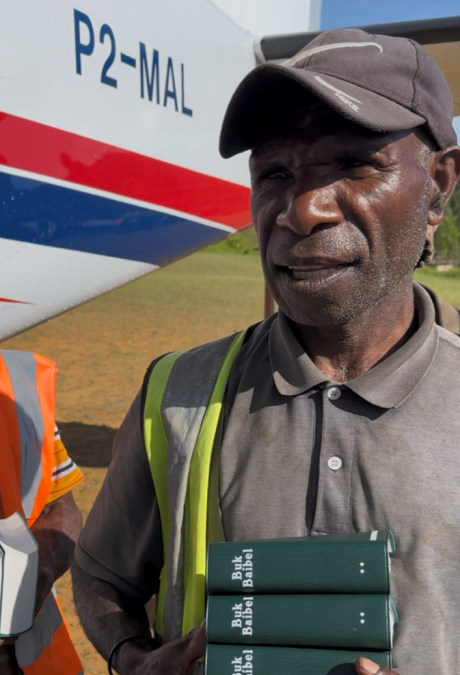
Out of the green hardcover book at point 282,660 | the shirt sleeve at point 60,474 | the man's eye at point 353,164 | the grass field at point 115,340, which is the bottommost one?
the grass field at point 115,340

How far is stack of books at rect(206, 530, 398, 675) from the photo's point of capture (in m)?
0.95

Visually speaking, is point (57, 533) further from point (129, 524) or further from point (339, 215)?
point (339, 215)

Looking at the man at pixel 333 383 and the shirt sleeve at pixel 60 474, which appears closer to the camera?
the man at pixel 333 383

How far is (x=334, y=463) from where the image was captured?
3.84 feet

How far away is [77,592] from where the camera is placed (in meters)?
1.44

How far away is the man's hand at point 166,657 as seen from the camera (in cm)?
110

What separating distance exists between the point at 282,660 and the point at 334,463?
319 millimetres

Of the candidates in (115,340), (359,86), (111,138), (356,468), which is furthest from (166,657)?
(115,340)

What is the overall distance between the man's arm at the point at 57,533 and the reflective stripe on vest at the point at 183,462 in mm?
885

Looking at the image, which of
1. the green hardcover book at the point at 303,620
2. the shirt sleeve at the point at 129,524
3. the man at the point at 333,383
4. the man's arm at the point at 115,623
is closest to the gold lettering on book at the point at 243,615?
the green hardcover book at the point at 303,620

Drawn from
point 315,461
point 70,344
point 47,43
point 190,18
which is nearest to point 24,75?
point 47,43

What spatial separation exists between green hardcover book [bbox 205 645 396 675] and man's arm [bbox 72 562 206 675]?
0.22 metres

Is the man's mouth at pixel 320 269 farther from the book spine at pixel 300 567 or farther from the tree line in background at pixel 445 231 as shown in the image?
the book spine at pixel 300 567

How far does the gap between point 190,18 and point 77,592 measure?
4.10m
